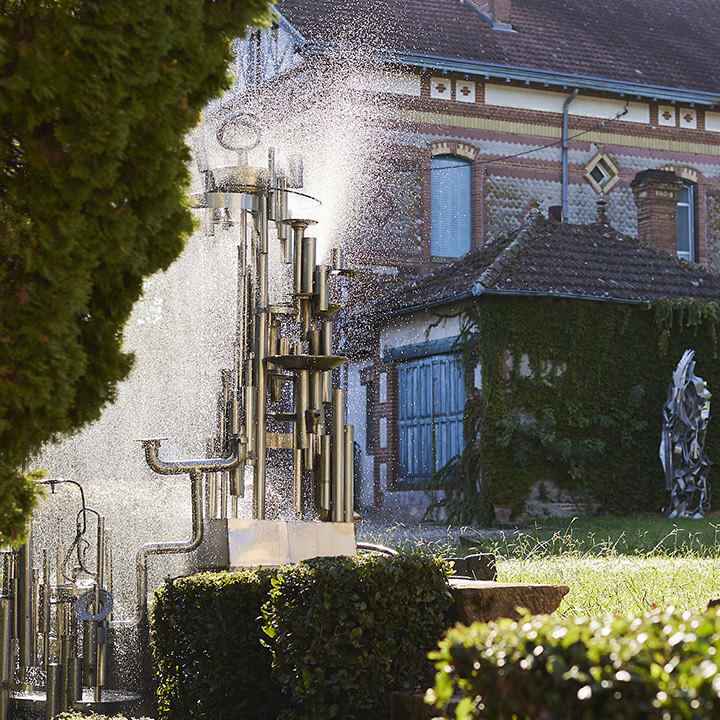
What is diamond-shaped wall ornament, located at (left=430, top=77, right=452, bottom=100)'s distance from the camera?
72.1 feet

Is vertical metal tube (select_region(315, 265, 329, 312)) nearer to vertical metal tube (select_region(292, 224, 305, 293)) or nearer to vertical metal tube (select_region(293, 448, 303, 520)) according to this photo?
vertical metal tube (select_region(292, 224, 305, 293))

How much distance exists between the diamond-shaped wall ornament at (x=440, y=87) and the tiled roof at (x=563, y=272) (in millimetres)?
4374

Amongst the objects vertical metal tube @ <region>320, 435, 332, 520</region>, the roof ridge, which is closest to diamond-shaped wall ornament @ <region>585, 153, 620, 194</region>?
the roof ridge

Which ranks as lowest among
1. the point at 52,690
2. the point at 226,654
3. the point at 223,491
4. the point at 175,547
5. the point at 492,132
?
the point at 52,690

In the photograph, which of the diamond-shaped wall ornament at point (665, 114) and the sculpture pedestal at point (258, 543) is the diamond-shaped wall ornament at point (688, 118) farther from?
the sculpture pedestal at point (258, 543)

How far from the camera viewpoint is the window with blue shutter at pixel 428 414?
17703 mm

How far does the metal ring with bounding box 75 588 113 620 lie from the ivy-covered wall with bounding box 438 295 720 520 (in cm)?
1101

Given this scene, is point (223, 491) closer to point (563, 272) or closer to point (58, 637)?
point (58, 637)

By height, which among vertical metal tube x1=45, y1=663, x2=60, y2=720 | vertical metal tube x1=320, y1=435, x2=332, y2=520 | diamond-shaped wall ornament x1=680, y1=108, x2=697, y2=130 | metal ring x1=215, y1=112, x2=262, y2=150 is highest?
diamond-shaped wall ornament x1=680, y1=108, x2=697, y2=130

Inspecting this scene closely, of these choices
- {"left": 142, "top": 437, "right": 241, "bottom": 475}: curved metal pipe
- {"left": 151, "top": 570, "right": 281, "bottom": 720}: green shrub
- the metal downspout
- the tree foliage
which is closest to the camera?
the tree foliage

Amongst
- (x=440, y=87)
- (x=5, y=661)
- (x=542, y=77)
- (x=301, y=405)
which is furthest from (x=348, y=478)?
(x=542, y=77)

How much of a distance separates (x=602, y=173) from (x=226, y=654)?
767 inches

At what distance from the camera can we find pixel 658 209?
21406 mm

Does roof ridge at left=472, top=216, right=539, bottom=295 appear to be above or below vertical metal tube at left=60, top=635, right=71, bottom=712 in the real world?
above
